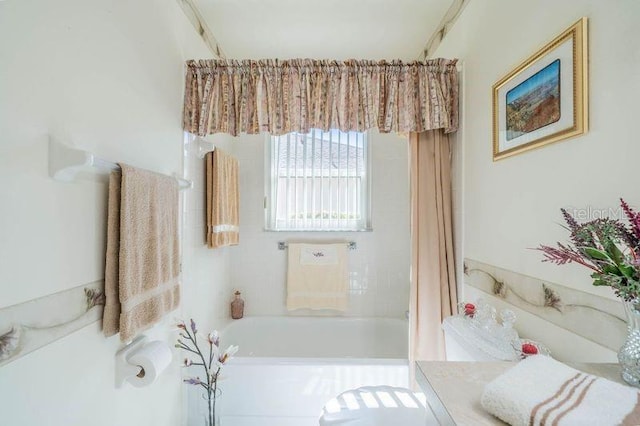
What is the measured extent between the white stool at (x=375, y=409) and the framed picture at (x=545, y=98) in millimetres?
1170

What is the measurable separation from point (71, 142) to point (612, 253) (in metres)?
1.48

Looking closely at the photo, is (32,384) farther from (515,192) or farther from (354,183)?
(354,183)

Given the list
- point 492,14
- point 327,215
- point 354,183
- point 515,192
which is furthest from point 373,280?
point 492,14

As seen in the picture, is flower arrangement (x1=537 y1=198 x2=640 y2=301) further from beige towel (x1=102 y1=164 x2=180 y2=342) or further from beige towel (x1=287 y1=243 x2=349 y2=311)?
beige towel (x1=287 y1=243 x2=349 y2=311)

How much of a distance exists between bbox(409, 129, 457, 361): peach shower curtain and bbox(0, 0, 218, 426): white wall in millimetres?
1433

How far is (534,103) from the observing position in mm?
1107

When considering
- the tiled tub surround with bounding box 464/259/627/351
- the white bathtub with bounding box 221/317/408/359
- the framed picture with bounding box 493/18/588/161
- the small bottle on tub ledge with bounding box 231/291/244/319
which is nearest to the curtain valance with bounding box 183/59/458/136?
the framed picture with bounding box 493/18/588/161

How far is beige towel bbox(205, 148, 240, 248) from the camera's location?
6.81ft

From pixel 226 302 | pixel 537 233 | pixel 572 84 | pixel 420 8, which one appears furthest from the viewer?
pixel 226 302

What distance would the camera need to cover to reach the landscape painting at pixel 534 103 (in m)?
1.00

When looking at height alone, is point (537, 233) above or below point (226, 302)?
above

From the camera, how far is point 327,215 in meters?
2.75

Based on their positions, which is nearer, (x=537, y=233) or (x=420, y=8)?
(x=537, y=233)

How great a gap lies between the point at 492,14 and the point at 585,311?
52.1 inches
